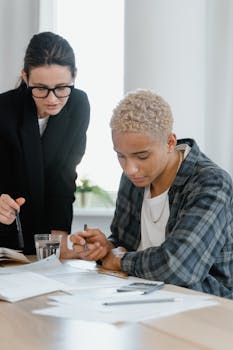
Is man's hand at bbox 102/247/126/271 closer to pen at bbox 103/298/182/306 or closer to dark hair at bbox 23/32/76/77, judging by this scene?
pen at bbox 103/298/182/306

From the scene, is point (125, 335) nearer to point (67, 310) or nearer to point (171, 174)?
point (67, 310)

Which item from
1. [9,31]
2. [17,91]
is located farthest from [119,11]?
[17,91]

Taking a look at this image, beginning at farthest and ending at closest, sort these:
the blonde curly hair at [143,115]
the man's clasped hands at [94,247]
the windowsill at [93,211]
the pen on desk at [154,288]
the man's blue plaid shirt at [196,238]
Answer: the windowsill at [93,211] → the man's clasped hands at [94,247] → the blonde curly hair at [143,115] → the man's blue plaid shirt at [196,238] → the pen on desk at [154,288]

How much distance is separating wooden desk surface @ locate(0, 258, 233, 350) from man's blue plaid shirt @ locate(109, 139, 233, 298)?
0.32 meters

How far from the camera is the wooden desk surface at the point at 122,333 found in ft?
3.22

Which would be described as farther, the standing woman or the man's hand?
the standing woman

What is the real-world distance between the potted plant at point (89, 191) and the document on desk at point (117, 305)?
241 cm

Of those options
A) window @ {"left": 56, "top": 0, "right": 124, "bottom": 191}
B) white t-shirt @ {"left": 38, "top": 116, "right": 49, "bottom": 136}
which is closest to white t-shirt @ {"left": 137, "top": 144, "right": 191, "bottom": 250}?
white t-shirt @ {"left": 38, "top": 116, "right": 49, "bottom": 136}

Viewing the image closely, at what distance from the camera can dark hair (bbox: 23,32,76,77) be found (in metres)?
2.01

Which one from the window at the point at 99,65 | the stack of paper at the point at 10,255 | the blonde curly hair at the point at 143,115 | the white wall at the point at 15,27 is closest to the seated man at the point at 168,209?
the blonde curly hair at the point at 143,115

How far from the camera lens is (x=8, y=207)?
1.86 meters

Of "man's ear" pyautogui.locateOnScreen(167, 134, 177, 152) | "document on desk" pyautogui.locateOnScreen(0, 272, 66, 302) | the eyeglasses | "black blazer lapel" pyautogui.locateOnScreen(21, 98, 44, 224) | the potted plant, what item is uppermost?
the eyeglasses

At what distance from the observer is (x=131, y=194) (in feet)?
6.53

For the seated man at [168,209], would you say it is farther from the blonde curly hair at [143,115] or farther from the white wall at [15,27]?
the white wall at [15,27]
